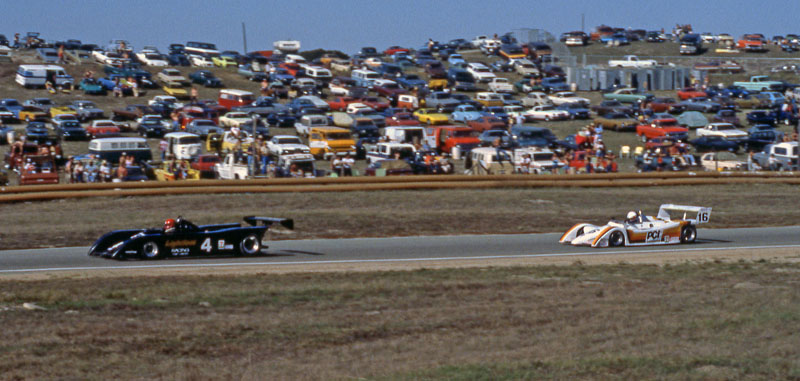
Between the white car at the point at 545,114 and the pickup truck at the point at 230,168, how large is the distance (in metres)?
24.7

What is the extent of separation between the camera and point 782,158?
124 feet

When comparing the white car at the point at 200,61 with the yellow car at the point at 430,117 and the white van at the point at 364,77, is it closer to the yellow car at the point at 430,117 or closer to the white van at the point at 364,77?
the white van at the point at 364,77

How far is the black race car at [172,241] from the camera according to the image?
17.7 meters

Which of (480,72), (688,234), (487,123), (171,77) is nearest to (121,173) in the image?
(688,234)

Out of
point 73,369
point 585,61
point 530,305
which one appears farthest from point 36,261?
point 585,61

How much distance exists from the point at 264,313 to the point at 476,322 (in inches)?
117

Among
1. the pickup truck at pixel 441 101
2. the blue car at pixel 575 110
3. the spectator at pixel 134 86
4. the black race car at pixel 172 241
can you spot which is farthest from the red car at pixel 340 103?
the black race car at pixel 172 241

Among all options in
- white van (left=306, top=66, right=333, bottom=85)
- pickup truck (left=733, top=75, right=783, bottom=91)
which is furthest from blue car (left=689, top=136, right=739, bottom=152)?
white van (left=306, top=66, right=333, bottom=85)

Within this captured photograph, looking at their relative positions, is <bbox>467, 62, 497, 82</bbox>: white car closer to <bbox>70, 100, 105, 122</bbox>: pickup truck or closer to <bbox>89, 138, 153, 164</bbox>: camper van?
<bbox>70, 100, 105, 122</bbox>: pickup truck

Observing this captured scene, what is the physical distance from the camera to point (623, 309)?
13.5 metres

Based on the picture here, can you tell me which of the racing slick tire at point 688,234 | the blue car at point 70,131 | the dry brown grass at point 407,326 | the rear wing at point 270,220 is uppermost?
the blue car at point 70,131

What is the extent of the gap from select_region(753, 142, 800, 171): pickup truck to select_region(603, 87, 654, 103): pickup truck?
18.8m

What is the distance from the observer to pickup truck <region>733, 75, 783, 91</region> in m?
62.2

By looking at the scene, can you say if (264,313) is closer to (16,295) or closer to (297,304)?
(297,304)
